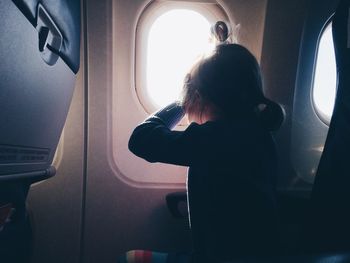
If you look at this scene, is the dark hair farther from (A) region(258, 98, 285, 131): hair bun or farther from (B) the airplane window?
(B) the airplane window

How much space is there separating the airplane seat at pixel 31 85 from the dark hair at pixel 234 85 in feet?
1.45

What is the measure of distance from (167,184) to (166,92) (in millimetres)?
429

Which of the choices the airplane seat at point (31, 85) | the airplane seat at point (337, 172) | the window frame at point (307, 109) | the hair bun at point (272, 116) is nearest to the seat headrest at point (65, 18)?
the airplane seat at point (31, 85)

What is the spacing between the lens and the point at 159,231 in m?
1.36

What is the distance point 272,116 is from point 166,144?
33 cm

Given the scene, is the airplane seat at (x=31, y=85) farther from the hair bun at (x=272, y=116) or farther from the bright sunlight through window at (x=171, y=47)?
the hair bun at (x=272, y=116)

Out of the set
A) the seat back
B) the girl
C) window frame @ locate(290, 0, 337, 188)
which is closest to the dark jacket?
the girl

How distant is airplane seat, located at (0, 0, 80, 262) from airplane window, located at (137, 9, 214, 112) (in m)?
0.36

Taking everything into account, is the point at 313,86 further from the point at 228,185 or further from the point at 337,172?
the point at 228,185

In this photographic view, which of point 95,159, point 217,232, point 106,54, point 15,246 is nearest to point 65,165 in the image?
point 95,159

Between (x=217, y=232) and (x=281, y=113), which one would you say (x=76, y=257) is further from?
(x=281, y=113)

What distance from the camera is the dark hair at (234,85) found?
2.86 feet

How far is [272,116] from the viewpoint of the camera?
0.86 metres

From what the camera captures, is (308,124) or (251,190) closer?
(251,190)
